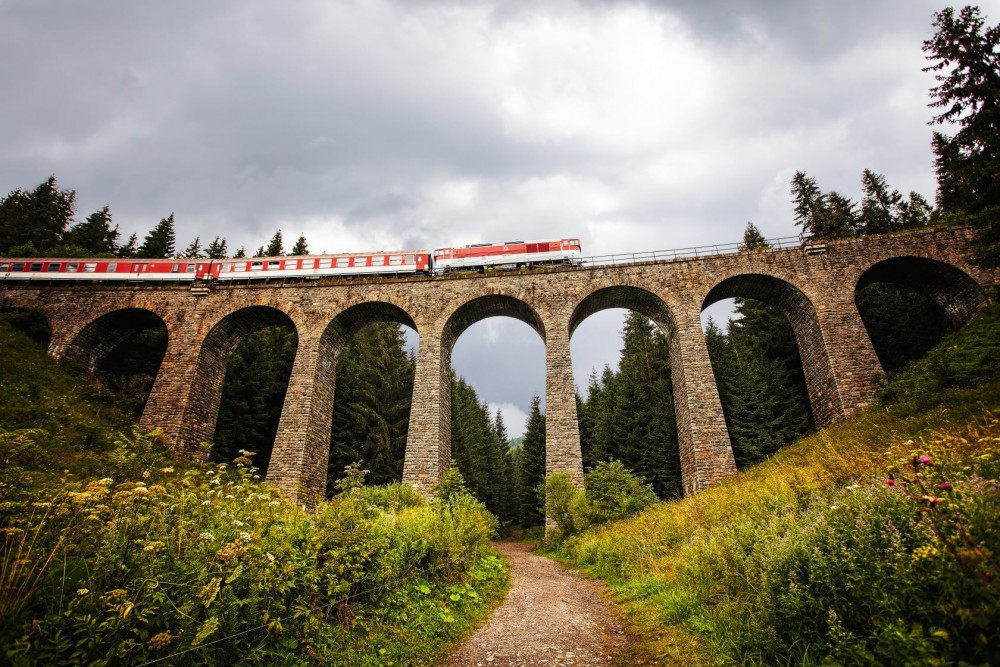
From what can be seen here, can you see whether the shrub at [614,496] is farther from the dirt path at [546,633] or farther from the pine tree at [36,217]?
the pine tree at [36,217]

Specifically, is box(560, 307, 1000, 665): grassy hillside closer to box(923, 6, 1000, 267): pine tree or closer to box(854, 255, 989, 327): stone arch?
box(923, 6, 1000, 267): pine tree

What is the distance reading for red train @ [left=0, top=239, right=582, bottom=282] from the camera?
25.7 m

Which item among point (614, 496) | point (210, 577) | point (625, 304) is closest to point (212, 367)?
point (614, 496)

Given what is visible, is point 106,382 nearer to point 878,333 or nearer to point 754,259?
point 754,259

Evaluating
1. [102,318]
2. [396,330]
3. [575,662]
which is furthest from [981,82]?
[102,318]

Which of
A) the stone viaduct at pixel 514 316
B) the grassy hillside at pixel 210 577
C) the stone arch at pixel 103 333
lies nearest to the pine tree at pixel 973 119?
the stone viaduct at pixel 514 316

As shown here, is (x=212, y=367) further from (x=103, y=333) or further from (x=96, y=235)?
(x=96, y=235)

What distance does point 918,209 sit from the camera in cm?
3378

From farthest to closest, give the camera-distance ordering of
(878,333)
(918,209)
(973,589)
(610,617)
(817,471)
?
A: (918,209)
(878,333)
(817,471)
(610,617)
(973,589)

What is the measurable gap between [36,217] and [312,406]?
4685 cm

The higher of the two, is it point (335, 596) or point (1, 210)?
point (1, 210)

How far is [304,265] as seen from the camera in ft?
86.1

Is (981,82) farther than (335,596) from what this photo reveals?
Yes

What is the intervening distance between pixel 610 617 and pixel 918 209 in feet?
145
